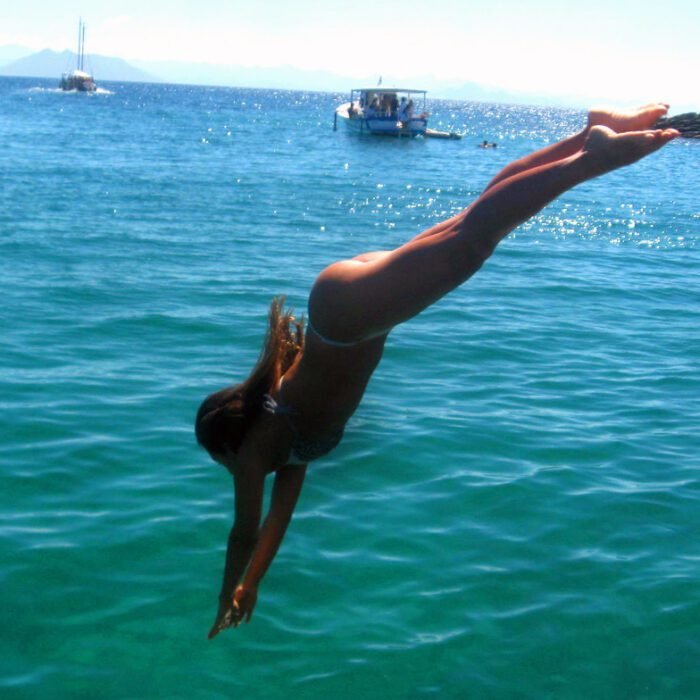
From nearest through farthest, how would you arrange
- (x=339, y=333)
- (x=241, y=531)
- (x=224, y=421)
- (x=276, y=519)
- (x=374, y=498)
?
(x=339, y=333) → (x=224, y=421) → (x=241, y=531) → (x=276, y=519) → (x=374, y=498)

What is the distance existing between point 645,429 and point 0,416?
6530 millimetres

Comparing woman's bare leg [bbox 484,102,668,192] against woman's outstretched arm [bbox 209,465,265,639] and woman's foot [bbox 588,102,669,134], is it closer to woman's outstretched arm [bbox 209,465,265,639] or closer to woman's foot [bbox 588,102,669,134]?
woman's foot [bbox 588,102,669,134]

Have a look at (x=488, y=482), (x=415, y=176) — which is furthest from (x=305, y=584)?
(x=415, y=176)

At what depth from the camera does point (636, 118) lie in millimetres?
3898

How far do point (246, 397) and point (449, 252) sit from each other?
3.86 ft

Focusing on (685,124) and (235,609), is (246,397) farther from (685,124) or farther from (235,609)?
(685,124)

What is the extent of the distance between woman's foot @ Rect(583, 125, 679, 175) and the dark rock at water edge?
0.20 ft

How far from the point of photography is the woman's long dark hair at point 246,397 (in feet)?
14.2

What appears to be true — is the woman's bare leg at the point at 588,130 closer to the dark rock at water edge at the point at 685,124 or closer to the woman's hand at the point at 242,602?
the dark rock at water edge at the point at 685,124

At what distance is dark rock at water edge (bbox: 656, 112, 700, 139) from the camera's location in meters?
3.59

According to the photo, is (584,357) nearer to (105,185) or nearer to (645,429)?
(645,429)

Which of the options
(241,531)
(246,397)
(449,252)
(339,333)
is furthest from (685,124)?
(241,531)

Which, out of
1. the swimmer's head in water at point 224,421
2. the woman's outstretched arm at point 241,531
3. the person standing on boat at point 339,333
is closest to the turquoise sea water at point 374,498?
the woman's outstretched arm at point 241,531

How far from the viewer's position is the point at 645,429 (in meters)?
10.5
